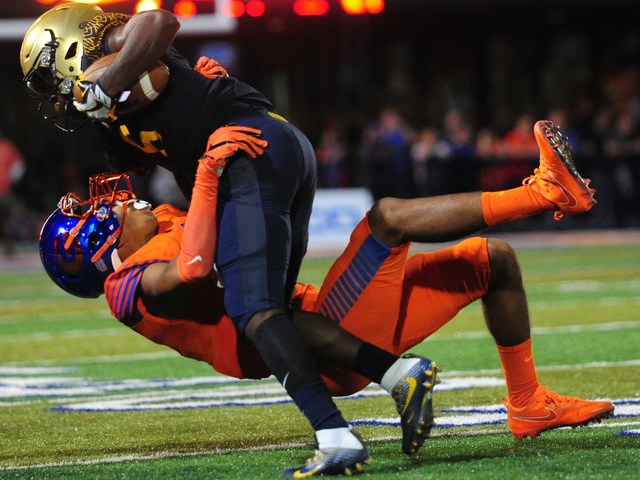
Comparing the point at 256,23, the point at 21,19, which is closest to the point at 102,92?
the point at 21,19

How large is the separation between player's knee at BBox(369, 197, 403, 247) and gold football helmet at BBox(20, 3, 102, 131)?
1.03 m

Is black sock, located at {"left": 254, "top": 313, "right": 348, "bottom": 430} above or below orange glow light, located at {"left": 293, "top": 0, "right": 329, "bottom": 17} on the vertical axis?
above

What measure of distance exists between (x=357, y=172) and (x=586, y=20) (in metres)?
6.10

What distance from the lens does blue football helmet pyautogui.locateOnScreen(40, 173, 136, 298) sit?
410cm

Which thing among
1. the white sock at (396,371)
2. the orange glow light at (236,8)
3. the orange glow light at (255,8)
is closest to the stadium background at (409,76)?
the orange glow light at (255,8)

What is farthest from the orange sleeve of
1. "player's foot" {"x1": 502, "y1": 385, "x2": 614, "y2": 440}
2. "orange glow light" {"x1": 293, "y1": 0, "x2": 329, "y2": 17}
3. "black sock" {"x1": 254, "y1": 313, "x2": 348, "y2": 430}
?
"orange glow light" {"x1": 293, "y1": 0, "x2": 329, "y2": 17}

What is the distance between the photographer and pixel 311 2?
1631cm

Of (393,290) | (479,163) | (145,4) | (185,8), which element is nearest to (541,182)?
(393,290)

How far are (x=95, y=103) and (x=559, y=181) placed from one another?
1.42m

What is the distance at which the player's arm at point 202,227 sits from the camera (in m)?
3.68

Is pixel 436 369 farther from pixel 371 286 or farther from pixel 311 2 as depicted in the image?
pixel 311 2

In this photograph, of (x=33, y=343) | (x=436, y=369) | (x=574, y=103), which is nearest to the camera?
(x=436, y=369)

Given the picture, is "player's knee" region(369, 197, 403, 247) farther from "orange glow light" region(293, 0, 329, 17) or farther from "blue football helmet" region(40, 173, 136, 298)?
"orange glow light" region(293, 0, 329, 17)

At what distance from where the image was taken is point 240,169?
3762 millimetres
